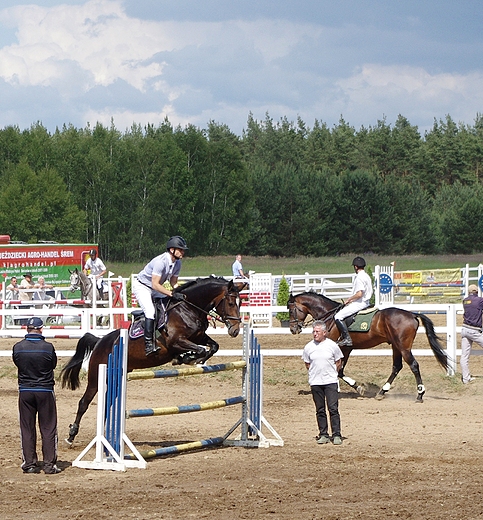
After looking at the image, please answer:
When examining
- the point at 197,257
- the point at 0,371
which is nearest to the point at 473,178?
the point at 197,257

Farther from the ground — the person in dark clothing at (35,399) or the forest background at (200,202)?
the forest background at (200,202)

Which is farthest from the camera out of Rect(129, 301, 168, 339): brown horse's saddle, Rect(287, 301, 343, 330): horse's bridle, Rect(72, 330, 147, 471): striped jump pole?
Rect(287, 301, 343, 330): horse's bridle

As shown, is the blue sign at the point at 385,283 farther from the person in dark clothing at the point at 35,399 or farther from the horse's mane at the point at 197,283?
the person in dark clothing at the point at 35,399

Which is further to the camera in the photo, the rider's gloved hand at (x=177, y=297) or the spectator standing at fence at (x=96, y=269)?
the spectator standing at fence at (x=96, y=269)

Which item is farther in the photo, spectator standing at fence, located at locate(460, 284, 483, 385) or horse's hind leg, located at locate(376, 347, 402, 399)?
spectator standing at fence, located at locate(460, 284, 483, 385)

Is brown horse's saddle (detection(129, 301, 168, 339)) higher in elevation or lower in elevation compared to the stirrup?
higher

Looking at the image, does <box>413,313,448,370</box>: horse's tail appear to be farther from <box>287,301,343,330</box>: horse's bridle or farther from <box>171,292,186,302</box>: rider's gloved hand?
<box>171,292,186,302</box>: rider's gloved hand

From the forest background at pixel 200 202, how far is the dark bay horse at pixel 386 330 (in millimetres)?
54780

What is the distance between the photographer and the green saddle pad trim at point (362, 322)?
1445cm

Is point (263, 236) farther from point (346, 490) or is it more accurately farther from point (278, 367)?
point (346, 490)

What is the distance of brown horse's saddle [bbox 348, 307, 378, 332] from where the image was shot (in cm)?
1445

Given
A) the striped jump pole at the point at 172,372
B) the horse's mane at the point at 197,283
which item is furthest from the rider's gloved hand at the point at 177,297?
the striped jump pole at the point at 172,372

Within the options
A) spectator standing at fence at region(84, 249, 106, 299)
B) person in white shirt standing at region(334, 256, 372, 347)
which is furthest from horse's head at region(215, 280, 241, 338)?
spectator standing at fence at region(84, 249, 106, 299)

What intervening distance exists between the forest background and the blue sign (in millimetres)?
42857
